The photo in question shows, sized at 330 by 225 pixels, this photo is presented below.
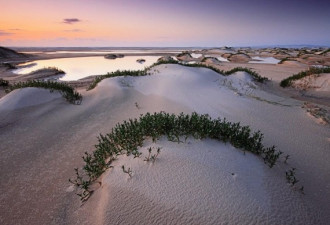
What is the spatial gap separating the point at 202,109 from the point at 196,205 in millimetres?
4466

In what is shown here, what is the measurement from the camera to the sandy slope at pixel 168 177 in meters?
2.79

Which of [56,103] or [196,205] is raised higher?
[196,205]

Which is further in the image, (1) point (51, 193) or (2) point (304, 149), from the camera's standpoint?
(2) point (304, 149)

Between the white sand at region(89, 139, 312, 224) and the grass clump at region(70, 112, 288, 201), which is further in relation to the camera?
the grass clump at region(70, 112, 288, 201)

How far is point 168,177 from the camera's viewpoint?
10.7 ft

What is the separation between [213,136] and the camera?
432 centimetres

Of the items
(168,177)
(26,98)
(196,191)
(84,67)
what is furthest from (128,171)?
(84,67)

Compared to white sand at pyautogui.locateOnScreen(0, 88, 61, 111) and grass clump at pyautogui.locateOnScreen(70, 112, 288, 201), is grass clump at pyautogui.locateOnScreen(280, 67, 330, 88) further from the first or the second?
white sand at pyautogui.locateOnScreen(0, 88, 61, 111)

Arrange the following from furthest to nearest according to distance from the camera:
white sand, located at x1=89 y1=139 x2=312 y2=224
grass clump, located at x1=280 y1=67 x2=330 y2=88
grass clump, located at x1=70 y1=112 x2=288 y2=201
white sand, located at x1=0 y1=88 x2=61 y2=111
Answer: grass clump, located at x1=280 y1=67 x2=330 y2=88 < white sand, located at x1=0 y1=88 x2=61 y2=111 < grass clump, located at x1=70 y1=112 x2=288 y2=201 < white sand, located at x1=89 y1=139 x2=312 y2=224

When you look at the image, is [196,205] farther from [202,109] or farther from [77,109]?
[77,109]

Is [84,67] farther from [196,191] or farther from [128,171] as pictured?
[196,191]

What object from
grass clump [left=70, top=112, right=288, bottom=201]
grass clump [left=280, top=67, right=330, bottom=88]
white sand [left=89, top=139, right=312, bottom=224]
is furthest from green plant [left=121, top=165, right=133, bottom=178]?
grass clump [left=280, top=67, right=330, bottom=88]

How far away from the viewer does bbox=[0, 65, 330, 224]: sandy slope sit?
2.79 m

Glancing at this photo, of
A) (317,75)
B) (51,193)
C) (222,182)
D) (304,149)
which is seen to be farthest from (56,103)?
(317,75)
